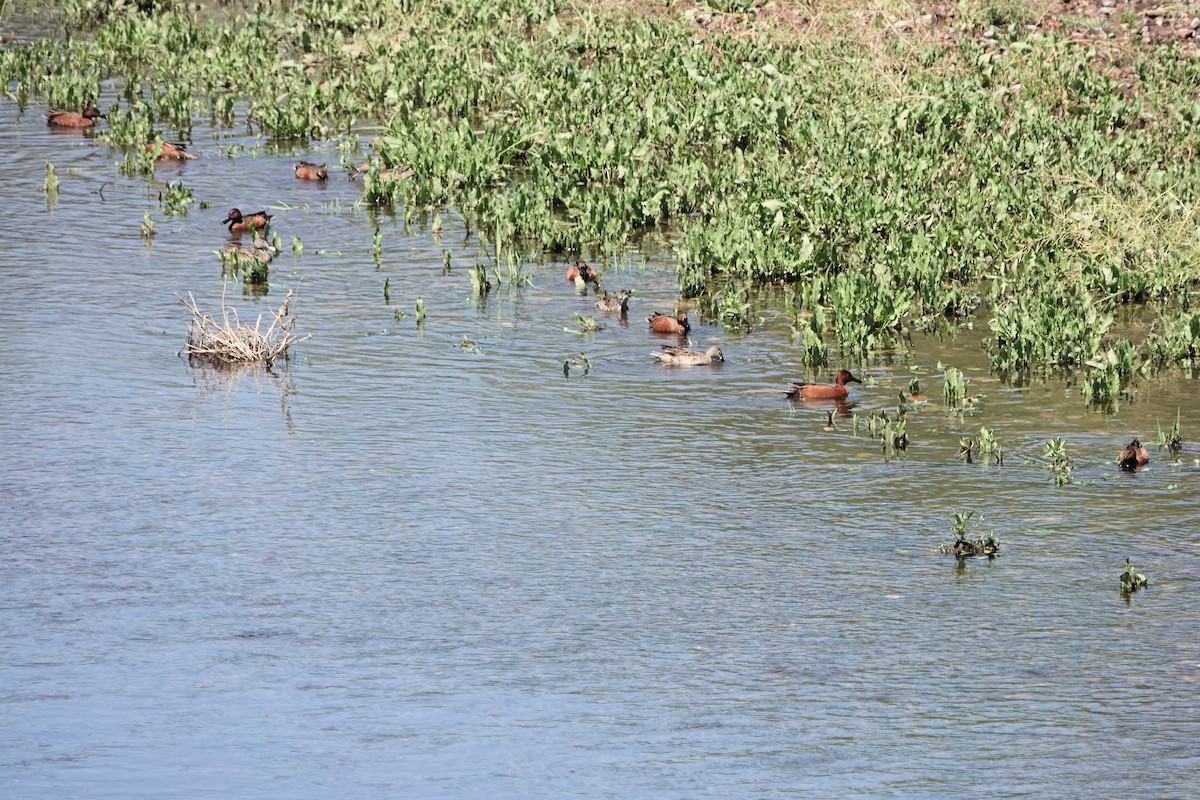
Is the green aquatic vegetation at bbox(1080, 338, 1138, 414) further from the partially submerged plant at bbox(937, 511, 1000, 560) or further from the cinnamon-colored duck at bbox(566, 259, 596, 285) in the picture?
the cinnamon-colored duck at bbox(566, 259, 596, 285)

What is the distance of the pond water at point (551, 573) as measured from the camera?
238 inches

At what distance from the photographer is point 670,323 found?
464 inches

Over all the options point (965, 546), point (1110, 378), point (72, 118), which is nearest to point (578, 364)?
point (1110, 378)

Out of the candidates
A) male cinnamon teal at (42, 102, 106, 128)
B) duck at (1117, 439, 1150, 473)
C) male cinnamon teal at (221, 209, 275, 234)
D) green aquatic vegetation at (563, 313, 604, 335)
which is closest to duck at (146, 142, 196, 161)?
male cinnamon teal at (42, 102, 106, 128)

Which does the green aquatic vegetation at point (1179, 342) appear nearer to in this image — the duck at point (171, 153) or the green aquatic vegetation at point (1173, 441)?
the green aquatic vegetation at point (1173, 441)

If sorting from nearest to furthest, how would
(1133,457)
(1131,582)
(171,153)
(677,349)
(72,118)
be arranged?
1. (1131,582)
2. (1133,457)
3. (677,349)
4. (171,153)
5. (72,118)

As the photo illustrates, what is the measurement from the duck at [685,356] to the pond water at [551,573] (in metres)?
0.08

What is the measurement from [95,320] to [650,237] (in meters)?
4.80

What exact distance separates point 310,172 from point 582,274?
418 centimetres

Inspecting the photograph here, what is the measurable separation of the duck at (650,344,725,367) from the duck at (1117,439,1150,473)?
9.19ft

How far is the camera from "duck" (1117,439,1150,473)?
9.14 meters

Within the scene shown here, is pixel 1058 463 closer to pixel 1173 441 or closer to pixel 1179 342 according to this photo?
pixel 1173 441

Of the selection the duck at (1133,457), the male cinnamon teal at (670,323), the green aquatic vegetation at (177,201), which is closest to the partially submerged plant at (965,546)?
the duck at (1133,457)

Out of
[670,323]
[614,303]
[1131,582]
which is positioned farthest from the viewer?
[614,303]
